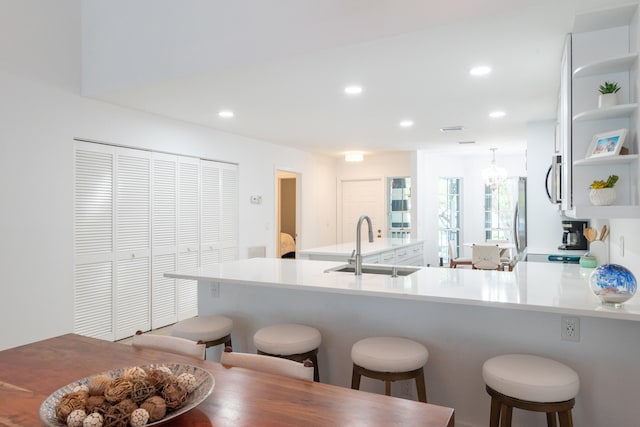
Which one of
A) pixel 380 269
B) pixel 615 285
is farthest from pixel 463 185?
pixel 615 285

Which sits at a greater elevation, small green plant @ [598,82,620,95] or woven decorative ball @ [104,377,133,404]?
small green plant @ [598,82,620,95]

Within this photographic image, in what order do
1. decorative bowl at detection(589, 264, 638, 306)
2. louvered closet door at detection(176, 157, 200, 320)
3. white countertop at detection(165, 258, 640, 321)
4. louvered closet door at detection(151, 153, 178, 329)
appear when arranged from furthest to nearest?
louvered closet door at detection(176, 157, 200, 320)
louvered closet door at detection(151, 153, 178, 329)
white countertop at detection(165, 258, 640, 321)
decorative bowl at detection(589, 264, 638, 306)

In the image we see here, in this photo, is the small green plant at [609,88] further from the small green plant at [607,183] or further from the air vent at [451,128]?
the air vent at [451,128]

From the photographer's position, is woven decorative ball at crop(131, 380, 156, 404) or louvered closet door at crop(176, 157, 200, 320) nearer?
woven decorative ball at crop(131, 380, 156, 404)

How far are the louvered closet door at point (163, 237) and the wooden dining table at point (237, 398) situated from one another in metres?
3.07

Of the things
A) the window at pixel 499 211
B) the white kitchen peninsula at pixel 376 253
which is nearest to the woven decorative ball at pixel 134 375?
the white kitchen peninsula at pixel 376 253

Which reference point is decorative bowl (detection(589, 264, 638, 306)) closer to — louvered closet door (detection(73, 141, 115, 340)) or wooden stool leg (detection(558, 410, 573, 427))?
wooden stool leg (detection(558, 410, 573, 427))

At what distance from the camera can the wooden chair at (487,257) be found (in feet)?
16.8

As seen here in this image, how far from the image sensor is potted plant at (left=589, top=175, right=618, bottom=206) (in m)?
2.23

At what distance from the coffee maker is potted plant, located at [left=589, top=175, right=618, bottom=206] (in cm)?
245

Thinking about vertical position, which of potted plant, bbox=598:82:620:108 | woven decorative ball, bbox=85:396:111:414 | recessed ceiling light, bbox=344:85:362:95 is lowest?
woven decorative ball, bbox=85:396:111:414

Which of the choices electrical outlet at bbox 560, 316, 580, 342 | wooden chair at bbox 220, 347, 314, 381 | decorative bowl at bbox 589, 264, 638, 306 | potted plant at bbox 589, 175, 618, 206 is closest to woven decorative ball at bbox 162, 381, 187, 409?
wooden chair at bbox 220, 347, 314, 381

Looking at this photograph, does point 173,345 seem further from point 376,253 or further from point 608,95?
point 376,253

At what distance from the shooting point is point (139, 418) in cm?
113
